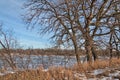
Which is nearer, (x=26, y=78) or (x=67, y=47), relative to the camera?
(x=26, y=78)

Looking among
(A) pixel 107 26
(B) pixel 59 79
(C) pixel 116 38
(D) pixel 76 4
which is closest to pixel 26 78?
(B) pixel 59 79

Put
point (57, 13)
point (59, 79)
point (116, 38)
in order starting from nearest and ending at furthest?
point (59, 79)
point (57, 13)
point (116, 38)

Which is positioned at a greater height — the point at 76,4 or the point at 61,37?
the point at 76,4

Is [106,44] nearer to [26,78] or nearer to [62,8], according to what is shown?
[62,8]

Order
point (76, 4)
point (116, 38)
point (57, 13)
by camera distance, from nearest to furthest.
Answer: point (76, 4), point (57, 13), point (116, 38)

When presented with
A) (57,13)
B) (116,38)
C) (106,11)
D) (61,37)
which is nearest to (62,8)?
(57,13)

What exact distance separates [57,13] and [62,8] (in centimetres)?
85

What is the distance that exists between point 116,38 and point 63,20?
8103mm

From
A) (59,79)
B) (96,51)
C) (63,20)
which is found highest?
(63,20)

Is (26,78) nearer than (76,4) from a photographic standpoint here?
Yes

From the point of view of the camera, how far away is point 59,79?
31.0ft

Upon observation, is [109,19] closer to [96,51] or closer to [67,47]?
[96,51]

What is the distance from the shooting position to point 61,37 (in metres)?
24.5

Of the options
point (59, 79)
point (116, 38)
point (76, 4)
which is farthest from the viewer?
point (116, 38)
